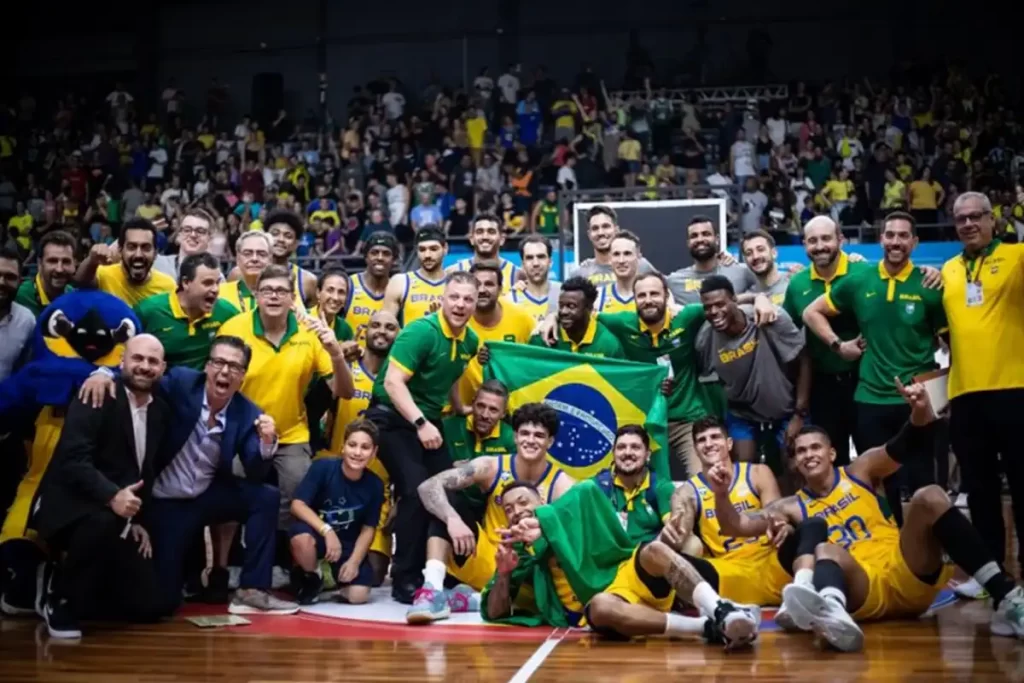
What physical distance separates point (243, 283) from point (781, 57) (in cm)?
1672

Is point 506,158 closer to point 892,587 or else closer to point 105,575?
point 105,575

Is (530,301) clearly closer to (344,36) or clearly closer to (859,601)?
(859,601)

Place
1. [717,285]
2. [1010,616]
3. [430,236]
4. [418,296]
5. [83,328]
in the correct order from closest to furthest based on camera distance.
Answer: [1010,616] → [83,328] → [717,285] → [418,296] → [430,236]

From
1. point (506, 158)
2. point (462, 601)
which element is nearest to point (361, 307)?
point (462, 601)

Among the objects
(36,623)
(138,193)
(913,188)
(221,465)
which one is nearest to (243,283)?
(221,465)

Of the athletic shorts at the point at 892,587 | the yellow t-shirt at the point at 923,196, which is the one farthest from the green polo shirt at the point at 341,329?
the yellow t-shirt at the point at 923,196

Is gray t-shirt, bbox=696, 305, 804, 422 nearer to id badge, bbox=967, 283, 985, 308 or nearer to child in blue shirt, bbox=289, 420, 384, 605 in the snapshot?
id badge, bbox=967, 283, 985, 308

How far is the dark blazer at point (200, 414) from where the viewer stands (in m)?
6.59

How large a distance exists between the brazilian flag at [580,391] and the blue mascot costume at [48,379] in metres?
2.12

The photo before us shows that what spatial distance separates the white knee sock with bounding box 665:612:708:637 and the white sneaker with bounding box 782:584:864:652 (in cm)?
43

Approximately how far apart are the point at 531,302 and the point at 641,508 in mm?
2057

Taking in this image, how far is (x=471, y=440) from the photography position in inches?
290

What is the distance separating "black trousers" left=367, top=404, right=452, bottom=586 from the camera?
6906 mm

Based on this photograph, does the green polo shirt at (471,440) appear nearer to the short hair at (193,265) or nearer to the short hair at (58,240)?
the short hair at (193,265)
